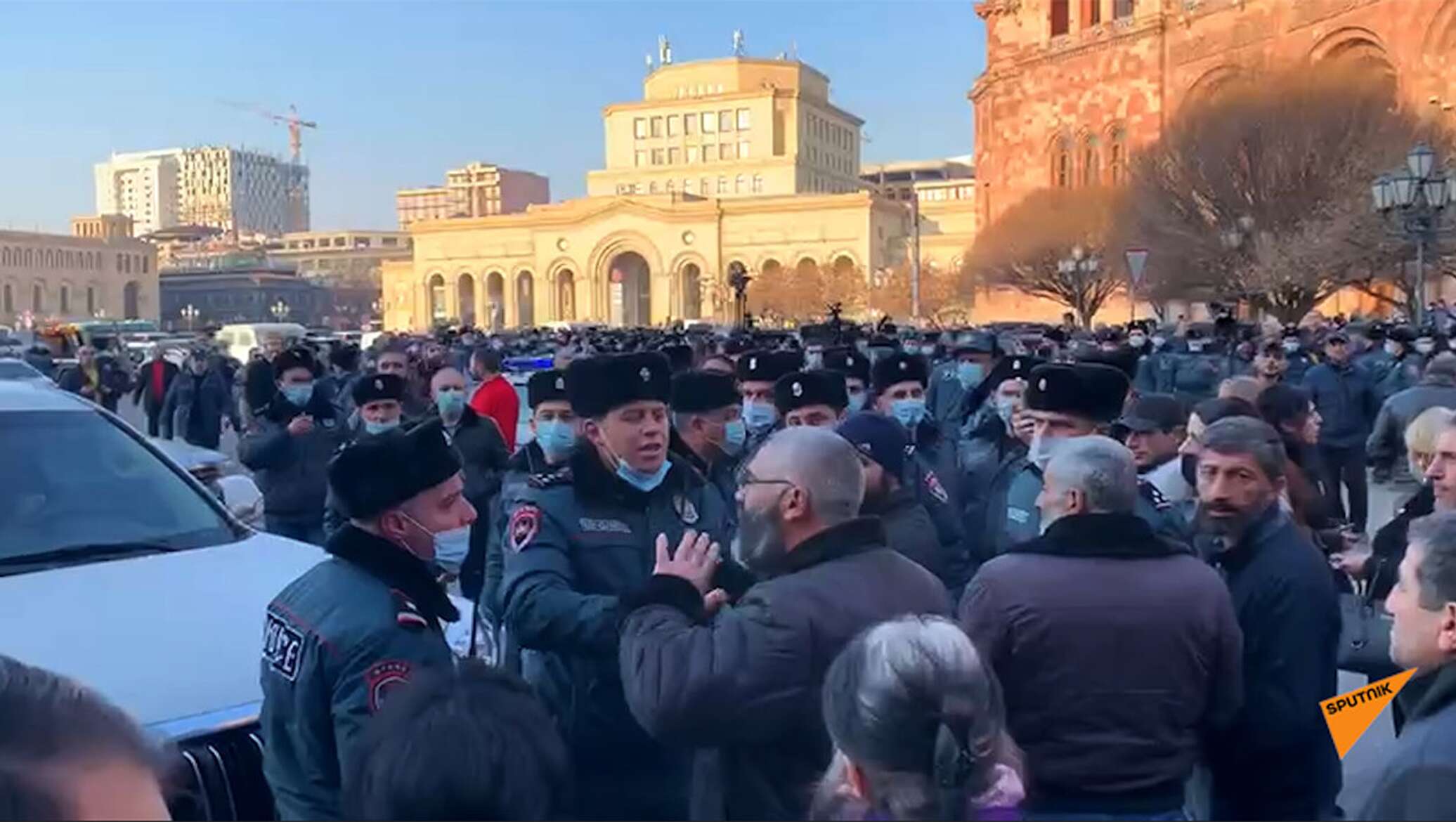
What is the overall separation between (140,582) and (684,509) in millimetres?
1705

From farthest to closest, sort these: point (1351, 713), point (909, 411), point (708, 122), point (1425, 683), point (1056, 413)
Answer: point (708, 122) < point (909, 411) < point (1056, 413) < point (1351, 713) < point (1425, 683)

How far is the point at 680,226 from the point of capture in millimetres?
86062

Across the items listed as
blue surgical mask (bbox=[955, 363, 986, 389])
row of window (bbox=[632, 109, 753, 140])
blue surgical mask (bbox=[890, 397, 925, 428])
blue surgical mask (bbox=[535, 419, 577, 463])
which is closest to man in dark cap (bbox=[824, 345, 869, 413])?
blue surgical mask (bbox=[955, 363, 986, 389])

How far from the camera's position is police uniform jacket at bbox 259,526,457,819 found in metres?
2.67

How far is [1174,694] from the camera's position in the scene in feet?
9.74

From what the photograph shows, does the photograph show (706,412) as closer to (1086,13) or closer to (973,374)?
(973,374)

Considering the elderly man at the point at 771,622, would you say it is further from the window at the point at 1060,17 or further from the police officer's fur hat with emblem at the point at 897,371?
the window at the point at 1060,17

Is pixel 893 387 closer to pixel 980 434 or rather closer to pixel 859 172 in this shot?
pixel 980 434

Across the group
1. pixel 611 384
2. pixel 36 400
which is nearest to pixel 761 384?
pixel 611 384

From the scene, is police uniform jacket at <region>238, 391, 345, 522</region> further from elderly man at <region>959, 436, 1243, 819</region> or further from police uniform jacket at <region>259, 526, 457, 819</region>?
elderly man at <region>959, 436, 1243, 819</region>

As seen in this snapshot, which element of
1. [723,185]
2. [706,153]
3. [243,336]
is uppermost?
[706,153]

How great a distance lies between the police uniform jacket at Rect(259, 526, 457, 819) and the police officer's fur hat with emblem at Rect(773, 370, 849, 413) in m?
3.32

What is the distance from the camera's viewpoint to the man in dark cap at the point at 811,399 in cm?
601

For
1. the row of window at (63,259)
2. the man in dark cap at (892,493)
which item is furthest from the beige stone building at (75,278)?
the man in dark cap at (892,493)
